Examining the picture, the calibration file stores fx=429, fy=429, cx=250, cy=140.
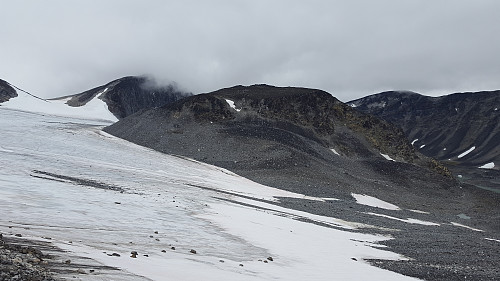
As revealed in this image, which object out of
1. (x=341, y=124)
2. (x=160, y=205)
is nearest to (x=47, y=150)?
(x=160, y=205)

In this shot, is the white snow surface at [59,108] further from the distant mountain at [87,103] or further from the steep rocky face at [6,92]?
the steep rocky face at [6,92]

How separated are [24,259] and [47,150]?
1672 inches

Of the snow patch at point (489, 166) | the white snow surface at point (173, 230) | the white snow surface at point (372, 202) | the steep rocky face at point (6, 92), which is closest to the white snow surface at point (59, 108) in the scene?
the steep rocky face at point (6, 92)

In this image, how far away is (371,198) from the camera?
53.3 m

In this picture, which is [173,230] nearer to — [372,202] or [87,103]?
[372,202]

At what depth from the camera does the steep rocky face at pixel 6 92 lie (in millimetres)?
145438

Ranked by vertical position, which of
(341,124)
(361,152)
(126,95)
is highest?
(126,95)

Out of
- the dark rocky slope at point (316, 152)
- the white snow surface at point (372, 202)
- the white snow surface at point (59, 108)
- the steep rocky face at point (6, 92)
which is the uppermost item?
the steep rocky face at point (6, 92)

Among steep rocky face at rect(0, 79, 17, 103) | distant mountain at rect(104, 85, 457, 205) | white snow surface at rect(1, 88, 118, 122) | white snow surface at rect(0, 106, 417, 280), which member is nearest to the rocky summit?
distant mountain at rect(104, 85, 457, 205)

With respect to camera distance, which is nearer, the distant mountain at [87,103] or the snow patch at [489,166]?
A: the distant mountain at [87,103]

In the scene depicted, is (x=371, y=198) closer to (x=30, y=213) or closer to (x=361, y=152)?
(x=361, y=152)

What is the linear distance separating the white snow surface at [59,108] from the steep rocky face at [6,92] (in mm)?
1679

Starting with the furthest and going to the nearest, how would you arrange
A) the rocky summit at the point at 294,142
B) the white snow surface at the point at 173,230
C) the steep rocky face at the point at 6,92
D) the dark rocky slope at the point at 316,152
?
the steep rocky face at the point at 6,92
the rocky summit at the point at 294,142
the dark rocky slope at the point at 316,152
the white snow surface at the point at 173,230

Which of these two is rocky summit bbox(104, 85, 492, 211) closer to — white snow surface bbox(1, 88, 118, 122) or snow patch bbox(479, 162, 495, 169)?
white snow surface bbox(1, 88, 118, 122)
